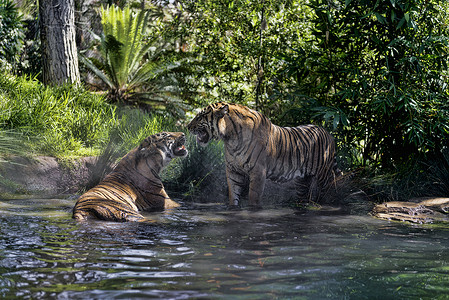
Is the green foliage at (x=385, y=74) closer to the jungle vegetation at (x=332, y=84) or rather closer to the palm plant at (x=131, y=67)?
the jungle vegetation at (x=332, y=84)

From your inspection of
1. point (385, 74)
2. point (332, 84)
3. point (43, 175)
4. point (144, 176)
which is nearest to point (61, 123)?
point (43, 175)

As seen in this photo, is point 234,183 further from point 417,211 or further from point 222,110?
point 417,211

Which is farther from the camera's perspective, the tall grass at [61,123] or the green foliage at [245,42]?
the green foliage at [245,42]

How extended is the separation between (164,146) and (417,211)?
10.2 ft

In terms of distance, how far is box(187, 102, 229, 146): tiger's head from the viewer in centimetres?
587

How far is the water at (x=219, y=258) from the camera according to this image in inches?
116

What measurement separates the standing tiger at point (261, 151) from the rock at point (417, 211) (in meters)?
0.97

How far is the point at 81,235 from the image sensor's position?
438 centimetres

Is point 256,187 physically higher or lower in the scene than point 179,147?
lower

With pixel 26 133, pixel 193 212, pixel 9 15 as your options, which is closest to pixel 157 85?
pixel 9 15

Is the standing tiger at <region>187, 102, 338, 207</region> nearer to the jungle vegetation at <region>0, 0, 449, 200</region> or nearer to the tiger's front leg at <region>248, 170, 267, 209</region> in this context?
the tiger's front leg at <region>248, 170, 267, 209</region>

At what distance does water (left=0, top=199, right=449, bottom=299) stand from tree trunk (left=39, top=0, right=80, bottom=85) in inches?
243

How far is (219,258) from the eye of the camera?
370cm

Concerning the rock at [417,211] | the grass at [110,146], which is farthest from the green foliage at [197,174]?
the rock at [417,211]
